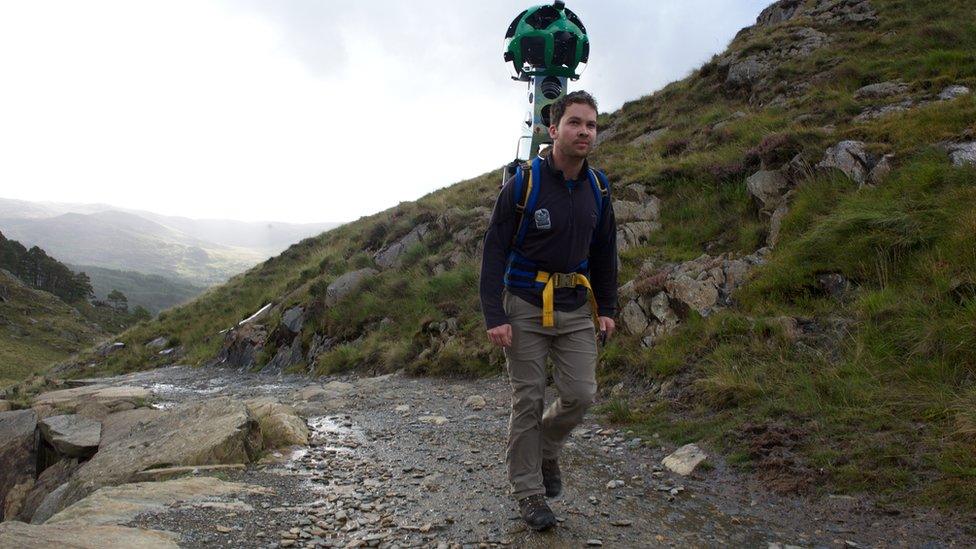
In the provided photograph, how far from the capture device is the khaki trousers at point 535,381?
151 inches

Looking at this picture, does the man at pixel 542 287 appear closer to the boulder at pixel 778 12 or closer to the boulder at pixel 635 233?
the boulder at pixel 635 233

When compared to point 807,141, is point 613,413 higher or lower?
lower

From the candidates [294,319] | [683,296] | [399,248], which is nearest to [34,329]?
[294,319]

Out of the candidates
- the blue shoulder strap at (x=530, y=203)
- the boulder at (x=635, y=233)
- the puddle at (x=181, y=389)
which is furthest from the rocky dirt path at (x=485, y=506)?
the puddle at (x=181, y=389)

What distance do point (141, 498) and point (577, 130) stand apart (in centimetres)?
414

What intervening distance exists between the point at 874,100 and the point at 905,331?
8406 mm

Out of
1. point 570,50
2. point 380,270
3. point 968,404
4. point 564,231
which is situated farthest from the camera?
point 380,270

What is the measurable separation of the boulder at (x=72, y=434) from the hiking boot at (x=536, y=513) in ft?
19.8

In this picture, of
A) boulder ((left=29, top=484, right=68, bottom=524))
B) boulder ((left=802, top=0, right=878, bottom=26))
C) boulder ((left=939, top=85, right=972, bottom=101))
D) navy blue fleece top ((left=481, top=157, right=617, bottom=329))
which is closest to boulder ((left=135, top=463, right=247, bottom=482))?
boulder ((left=29, top=484, right=68, bottom=524))

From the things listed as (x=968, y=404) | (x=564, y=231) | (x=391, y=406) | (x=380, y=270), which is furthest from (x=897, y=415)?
(x=380, y=270)

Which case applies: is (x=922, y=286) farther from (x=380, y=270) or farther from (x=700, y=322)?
(x=380, y=270)

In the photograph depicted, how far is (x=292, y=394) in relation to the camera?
396 inches

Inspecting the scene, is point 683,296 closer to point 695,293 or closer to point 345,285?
point 695,293

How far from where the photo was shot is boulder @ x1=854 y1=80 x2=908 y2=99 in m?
11.7
